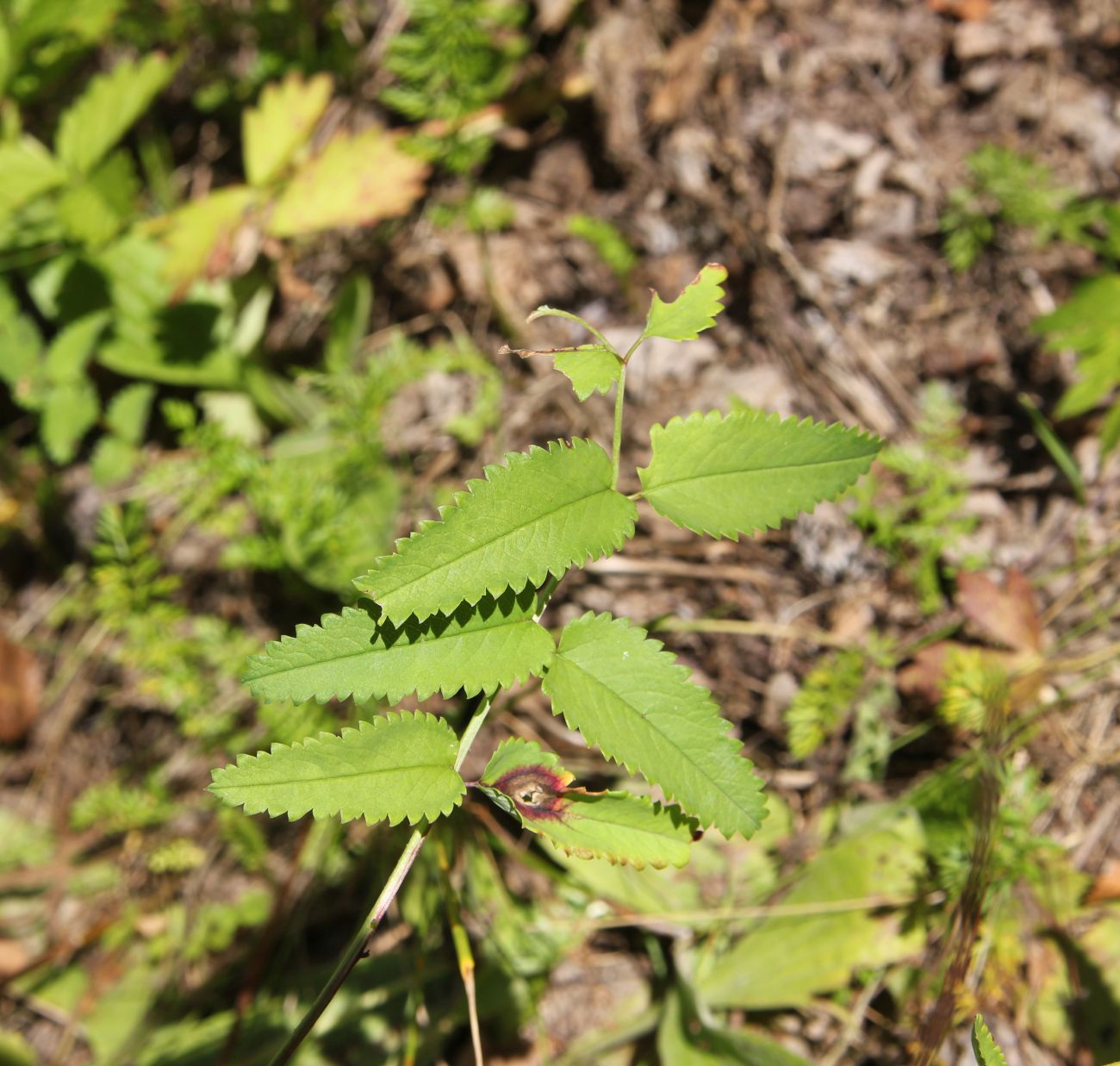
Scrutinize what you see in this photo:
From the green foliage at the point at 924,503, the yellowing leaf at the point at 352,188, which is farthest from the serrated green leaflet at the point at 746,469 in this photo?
the yellowing leaf at the point at 352,188

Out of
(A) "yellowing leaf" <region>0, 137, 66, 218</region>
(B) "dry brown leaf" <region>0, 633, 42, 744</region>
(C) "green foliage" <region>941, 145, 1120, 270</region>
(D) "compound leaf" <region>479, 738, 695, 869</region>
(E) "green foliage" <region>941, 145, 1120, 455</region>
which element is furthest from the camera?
(B) "dry brown leaf" <region>0, 633, 42, 744</region>

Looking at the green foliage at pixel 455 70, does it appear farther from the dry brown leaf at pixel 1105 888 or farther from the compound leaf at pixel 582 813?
the dry brown leaf at pixel 1105 888

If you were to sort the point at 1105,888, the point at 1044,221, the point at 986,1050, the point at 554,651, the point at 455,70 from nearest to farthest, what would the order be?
the point at 986,1050
the point at 554,651
the point at 1105,888
the point at 1044,221
the point at 455,70

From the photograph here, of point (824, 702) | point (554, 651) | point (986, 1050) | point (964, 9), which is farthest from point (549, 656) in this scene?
point (964, 9)

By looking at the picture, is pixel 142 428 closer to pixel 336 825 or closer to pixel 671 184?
pixel 336 825

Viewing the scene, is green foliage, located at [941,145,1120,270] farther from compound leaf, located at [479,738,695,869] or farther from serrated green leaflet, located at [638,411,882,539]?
compound leaf, located at [479,738,695,869]

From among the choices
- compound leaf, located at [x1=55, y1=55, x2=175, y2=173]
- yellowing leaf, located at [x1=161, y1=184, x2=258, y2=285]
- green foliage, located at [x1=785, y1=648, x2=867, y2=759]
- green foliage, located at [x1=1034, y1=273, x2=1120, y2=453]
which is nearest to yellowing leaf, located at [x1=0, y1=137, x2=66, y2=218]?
compound leaf, located at [x1=55, y1=55, x2=175, y2=173]

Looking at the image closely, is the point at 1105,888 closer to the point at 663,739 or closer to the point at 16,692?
the point at 663,739
